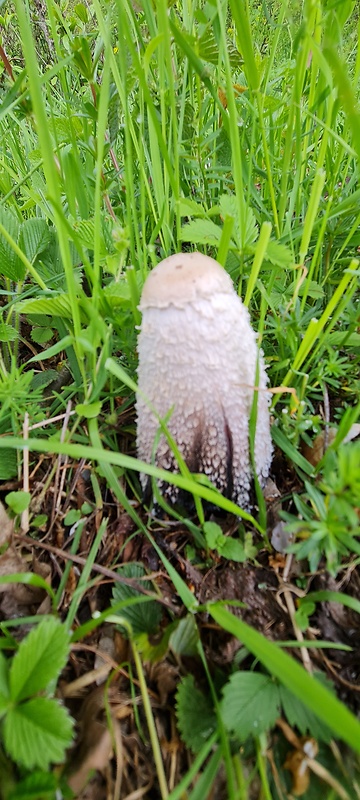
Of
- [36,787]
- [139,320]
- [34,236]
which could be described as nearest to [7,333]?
[34,236]

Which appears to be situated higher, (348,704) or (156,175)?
(156,175)

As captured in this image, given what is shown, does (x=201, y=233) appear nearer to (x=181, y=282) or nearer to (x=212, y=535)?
(x=181, y=282)

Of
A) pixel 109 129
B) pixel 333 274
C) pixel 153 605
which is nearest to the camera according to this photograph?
pixel 153 605

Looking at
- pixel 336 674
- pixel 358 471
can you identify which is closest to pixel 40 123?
pixel 358 471

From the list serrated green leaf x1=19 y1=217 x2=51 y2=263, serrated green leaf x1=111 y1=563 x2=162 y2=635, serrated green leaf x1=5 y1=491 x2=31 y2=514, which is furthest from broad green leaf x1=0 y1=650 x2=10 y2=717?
serrated green leaf x1=19 y1=217 x2=51 y2=263

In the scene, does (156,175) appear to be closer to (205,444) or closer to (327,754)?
(205,444)

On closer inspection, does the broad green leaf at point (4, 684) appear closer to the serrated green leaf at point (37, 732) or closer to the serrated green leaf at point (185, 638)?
the serrated green leaf at point (37, 732)
